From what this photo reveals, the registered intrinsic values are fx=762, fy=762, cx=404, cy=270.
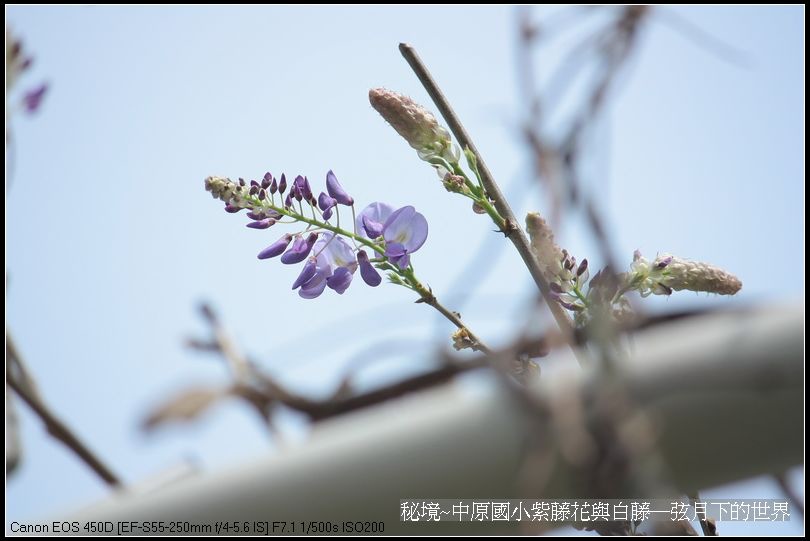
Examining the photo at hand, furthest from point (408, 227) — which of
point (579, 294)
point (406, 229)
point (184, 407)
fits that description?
point (184, 407)

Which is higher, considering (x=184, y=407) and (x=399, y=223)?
(x=399, y=223)

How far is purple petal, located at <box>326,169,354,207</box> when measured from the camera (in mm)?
1049

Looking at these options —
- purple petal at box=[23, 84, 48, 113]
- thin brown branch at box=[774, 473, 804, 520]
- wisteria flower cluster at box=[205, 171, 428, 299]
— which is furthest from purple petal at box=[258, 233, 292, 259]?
thin brown branch at box=[774, 473, 804, 520]

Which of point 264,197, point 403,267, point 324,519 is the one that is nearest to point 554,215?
point 324,519

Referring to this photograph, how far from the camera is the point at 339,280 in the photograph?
1008 mm

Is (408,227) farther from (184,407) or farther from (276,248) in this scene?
(184,407)

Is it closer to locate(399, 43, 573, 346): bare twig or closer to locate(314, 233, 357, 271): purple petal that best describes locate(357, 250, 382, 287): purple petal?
locate(314, 233, 357, 271): purple petal

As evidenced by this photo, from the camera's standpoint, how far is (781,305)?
0.99 feet

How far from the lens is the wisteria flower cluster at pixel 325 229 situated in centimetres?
102

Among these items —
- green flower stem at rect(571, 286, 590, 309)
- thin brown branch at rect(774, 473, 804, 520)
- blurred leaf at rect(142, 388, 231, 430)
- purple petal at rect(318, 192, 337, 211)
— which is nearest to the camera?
blurred leaf at rect(142, 388, 231, 430)

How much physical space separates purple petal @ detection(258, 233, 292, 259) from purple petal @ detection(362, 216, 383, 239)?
11cm

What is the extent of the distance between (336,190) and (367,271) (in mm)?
123

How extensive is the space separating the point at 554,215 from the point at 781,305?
0.10m

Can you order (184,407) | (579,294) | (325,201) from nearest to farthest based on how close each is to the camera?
1. (184,407)
2. (579,294)
3. (325,201)
